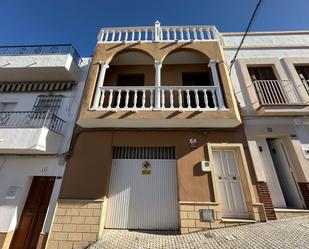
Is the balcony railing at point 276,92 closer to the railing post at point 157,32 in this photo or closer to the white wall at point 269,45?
the white wall at point 269,45

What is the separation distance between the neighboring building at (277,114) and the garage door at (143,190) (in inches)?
107

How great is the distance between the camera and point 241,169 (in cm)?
499

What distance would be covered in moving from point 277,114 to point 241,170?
7.71ft

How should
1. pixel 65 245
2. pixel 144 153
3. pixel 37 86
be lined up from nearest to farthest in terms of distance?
pixel 65 245 < pixel 144 153 < pixel 37 86

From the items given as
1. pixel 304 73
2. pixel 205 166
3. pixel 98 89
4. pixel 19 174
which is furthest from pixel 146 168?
pixel 304 73

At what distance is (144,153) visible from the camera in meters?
5.49

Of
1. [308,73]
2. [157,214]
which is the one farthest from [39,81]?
[308,73]

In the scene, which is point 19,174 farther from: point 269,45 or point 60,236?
point 269,45

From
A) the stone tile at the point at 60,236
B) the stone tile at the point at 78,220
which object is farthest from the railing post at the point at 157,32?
the stone tile at the point at 60,236

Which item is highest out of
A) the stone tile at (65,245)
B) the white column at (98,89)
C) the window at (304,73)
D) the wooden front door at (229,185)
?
the window at (304,73)

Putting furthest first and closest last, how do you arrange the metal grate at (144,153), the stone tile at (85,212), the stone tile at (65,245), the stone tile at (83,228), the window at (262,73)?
the window at (262,73)
the metal grate at (144,153)
the stone tile at (85,212)
the stone tile at (83,228)
the stone tile at (65,245)

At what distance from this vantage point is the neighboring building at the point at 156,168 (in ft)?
14.7

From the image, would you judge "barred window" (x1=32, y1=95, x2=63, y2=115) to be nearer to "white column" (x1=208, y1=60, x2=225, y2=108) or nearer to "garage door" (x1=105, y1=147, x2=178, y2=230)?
"garage door" (x1=105, y1=147, x2=178, y2=230)

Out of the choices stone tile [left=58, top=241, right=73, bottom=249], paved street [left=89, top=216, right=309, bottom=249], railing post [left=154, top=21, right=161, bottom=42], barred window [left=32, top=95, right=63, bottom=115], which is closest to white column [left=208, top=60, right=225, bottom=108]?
railing post [left=154, top=21, right=161, bottom=42]
